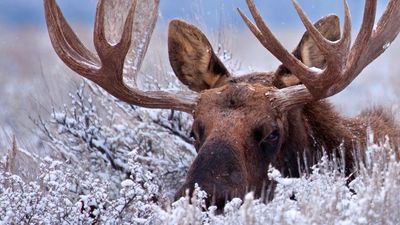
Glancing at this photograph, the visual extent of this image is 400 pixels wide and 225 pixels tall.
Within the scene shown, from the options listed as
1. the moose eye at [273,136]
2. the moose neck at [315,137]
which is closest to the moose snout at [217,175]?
the moose eye at [273,136]

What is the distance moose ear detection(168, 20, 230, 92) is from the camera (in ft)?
25.5

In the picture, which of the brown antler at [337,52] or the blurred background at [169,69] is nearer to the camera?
the brown antler at [337,52]

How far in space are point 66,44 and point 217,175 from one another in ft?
5.62

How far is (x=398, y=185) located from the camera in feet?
18.1

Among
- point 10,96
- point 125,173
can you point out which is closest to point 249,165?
point 125,173

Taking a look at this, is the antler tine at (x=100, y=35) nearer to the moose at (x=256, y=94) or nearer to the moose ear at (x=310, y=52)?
the moose at (x=256, y=94)

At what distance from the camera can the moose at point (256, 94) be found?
6645mm

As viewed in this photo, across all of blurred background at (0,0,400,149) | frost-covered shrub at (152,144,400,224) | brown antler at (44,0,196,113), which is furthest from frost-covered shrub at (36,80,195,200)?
frost-covered shrub at (152,144,400,224)

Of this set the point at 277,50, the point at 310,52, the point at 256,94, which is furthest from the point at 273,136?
the point at 310,52

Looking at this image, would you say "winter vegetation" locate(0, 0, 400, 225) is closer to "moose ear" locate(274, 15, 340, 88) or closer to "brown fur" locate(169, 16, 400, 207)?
"brown fur" locate(169, 16, 400, 207)

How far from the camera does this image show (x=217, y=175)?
6508 mm

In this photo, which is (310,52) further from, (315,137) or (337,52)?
(337,52)

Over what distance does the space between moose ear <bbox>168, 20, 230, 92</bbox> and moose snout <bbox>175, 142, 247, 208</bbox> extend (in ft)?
3.54

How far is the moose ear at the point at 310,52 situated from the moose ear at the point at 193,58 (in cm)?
43
